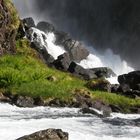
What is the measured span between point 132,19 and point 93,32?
6114mm

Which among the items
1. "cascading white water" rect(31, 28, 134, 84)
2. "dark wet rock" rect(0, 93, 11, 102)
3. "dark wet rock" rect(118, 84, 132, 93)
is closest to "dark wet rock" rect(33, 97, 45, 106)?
"dark wet rock" rect(0, 93, 11, 102)

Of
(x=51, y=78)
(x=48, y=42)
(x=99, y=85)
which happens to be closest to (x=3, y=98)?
(x=51, y=78)

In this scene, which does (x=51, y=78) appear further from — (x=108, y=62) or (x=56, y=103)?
(x=108, y=62)

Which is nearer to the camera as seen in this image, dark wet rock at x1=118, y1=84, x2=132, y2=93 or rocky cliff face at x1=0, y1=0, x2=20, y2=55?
dark wet rock at x1=118, y1=84, x2=132, y2=93

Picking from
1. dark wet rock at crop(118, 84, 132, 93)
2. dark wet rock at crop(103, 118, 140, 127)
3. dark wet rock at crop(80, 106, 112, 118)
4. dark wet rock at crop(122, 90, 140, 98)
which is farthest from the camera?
dark wet rock at crop(118, 84, 132, 93)

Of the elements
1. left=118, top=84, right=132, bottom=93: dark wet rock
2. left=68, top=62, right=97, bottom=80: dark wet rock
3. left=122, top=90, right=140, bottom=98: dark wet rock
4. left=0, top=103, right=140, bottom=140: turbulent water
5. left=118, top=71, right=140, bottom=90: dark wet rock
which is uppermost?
left=68, top=62, right=97, bottom=80: dark wet rock

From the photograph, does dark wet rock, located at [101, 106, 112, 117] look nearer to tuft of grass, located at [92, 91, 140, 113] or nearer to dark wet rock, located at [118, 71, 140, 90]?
tuft of grass, located at [92, 91, 140, 113]

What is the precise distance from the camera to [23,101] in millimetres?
30453

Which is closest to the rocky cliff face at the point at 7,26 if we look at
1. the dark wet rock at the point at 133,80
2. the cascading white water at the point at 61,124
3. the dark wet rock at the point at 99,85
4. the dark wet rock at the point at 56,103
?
the dark wet rock at the point at 99,85

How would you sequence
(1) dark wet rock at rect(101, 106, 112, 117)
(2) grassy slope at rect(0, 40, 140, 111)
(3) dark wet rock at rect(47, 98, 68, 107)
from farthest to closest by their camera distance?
(2) grassy slope at rect(0, 40, 140, 111) < (3) dark wet rock at rect(47, 98, 68, 107) < (1) dark wet rock at rect(101, 106, 112, 117)

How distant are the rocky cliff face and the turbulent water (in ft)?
47.5

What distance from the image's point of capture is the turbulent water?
20.9m

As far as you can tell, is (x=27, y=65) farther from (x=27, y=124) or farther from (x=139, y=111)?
(x=27, y=124)

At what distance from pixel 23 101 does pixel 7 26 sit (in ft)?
48.2
